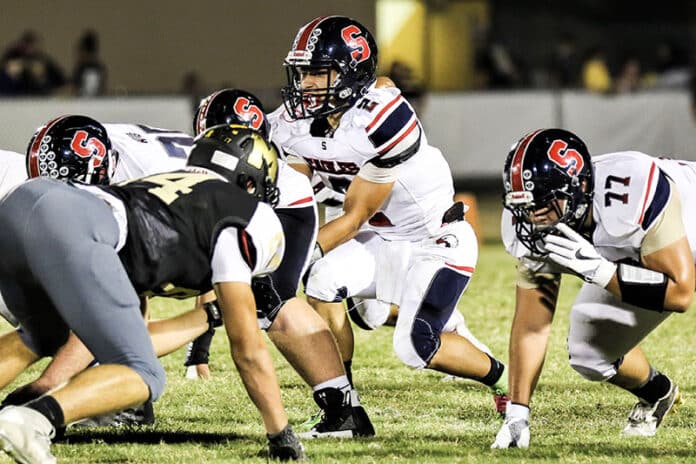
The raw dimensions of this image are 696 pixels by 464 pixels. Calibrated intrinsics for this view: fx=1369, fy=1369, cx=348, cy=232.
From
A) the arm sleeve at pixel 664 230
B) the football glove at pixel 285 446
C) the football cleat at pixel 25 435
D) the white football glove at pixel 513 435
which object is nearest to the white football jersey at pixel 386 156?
the white football glove at pixel 513 435

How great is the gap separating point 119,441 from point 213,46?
45.3 feet

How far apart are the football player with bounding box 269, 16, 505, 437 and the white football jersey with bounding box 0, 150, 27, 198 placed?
3.73 ft

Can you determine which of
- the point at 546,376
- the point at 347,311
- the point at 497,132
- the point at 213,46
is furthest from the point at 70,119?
the point at 213,46

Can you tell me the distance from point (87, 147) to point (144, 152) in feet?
1.50

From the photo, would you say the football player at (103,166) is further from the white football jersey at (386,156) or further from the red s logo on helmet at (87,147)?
the white football jersey at (386,156)

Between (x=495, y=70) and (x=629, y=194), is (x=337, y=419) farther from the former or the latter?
(x=495, y=70)

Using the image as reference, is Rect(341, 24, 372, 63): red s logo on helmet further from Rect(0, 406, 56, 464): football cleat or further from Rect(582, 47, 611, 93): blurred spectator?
Rect(582, 47, 611, 93): blurred spectator

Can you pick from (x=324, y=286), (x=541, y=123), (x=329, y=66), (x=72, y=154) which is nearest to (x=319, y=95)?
(x=329, y=66)

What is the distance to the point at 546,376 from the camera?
6.45 m

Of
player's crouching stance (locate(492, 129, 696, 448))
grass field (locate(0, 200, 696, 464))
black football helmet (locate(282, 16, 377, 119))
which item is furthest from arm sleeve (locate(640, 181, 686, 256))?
black football helmet (locate(282, 16, 377, 119))

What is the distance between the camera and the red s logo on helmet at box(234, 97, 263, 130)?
562 cm

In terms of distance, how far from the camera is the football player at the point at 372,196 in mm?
5414

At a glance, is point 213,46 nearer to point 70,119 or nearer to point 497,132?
point 497,132

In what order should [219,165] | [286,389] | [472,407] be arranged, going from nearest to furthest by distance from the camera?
[219,165] < [472,407] < [286,389]
